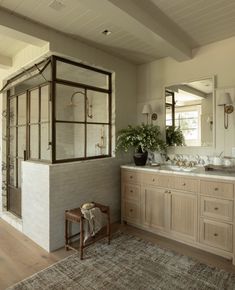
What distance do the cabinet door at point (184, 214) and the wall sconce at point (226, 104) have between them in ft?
3.43

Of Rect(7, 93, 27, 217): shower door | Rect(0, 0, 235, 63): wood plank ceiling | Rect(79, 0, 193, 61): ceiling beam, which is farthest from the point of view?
Rect(7, 93, 27, 217): shower door

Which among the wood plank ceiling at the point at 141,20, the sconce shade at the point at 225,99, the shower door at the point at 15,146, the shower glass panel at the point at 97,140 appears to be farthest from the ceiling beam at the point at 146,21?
the shower door at the point at 15,146

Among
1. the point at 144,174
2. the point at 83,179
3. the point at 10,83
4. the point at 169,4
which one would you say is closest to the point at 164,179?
the point at 144,174

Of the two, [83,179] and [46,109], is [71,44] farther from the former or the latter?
[83,179]

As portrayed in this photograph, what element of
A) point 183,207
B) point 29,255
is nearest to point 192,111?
point 183,207

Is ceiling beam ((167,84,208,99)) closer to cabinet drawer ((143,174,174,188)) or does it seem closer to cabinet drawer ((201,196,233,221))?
cabinet drawer ((143,174,174,188))

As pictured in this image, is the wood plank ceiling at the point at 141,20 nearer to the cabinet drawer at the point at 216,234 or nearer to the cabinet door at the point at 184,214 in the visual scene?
the cabinet door at the point at 184,214

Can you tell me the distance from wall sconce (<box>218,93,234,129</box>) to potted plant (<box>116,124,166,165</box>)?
2.95 feet

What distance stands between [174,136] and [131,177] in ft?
2.96

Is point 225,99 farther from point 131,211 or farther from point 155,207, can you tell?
point 131,211

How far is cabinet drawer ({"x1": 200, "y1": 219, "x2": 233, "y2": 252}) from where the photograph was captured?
227 centimetres

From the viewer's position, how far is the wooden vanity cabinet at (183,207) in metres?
2.29

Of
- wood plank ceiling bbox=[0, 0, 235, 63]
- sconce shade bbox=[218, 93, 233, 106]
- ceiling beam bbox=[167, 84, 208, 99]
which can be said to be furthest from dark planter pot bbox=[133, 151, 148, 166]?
wood plank ceiling bbox=[0, 0, 235, 63]

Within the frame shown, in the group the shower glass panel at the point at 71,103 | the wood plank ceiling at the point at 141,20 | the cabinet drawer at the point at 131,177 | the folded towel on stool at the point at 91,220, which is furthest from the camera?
the cabinet drawer at the point at 131,177
